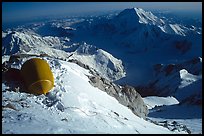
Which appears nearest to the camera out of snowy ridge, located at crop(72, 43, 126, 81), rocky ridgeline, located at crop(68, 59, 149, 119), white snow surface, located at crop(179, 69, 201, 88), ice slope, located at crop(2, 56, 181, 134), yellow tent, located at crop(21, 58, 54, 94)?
ice slope, located at crop(2, 56, 181, 134)

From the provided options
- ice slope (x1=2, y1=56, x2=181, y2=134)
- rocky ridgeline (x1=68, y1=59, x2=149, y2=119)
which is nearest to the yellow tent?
ice slope (x1=2, y1=56, x2=181, y2=134)

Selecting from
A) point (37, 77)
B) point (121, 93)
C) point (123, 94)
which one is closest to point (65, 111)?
point (37, 77)

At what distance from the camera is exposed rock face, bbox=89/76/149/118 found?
2693 cm

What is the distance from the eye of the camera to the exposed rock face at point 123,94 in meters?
26.9

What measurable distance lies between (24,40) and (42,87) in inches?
6642

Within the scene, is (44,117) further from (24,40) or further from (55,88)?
(24,40)

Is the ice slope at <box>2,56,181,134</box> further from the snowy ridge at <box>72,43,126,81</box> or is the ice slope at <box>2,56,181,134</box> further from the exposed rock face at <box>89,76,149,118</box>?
the snowy ridge at <box>72,43,126,81</box>

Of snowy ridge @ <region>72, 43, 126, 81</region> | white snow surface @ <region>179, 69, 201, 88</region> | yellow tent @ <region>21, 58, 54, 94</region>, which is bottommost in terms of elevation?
snowy ridge @ <region>72, 43, 126, 81</region>

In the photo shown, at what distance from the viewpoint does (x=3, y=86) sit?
21297 mm

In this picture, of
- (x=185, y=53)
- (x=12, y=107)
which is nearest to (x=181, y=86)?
(x=12, y=107)

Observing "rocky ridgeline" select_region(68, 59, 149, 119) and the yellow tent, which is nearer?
the yellow tent

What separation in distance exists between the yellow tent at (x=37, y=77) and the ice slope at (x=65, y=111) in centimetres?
44

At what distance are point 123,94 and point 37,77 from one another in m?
11.5

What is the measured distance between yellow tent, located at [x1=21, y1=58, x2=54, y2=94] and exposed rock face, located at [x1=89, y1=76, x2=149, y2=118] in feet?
16.5
